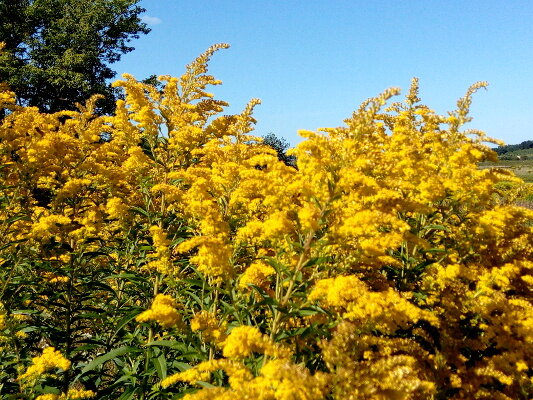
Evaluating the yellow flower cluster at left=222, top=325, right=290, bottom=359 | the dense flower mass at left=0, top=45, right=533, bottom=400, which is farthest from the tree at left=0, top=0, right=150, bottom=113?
the yellow flower cluster at left=222, top=325, right=290, bottom=359

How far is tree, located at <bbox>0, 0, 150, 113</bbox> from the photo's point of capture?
2262cm

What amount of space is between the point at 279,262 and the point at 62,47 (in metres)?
26.5

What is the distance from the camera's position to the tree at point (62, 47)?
891 inches

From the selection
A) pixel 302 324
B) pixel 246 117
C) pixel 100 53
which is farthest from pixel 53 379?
pixel 100 53

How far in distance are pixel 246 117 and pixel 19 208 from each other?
3.52 m

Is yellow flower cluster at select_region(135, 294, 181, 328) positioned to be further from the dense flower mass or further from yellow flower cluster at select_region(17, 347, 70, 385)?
yellow flower cluster at select_region(17, 347, 70, 385)

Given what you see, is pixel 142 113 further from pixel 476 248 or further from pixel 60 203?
pixel 476 248

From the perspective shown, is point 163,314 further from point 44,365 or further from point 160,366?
point 44,365

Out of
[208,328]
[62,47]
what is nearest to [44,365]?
[208,328]

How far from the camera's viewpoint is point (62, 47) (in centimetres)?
2483

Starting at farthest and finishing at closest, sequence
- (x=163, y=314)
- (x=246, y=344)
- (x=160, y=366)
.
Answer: (x=160, y=366) < (x=163, y=314) < (x=246, y=344)

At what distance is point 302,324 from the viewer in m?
3.73

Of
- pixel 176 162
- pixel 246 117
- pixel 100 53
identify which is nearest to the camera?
pixel 246 117

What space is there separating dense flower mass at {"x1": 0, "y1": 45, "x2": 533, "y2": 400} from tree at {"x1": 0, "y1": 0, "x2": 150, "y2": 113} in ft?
60.5
